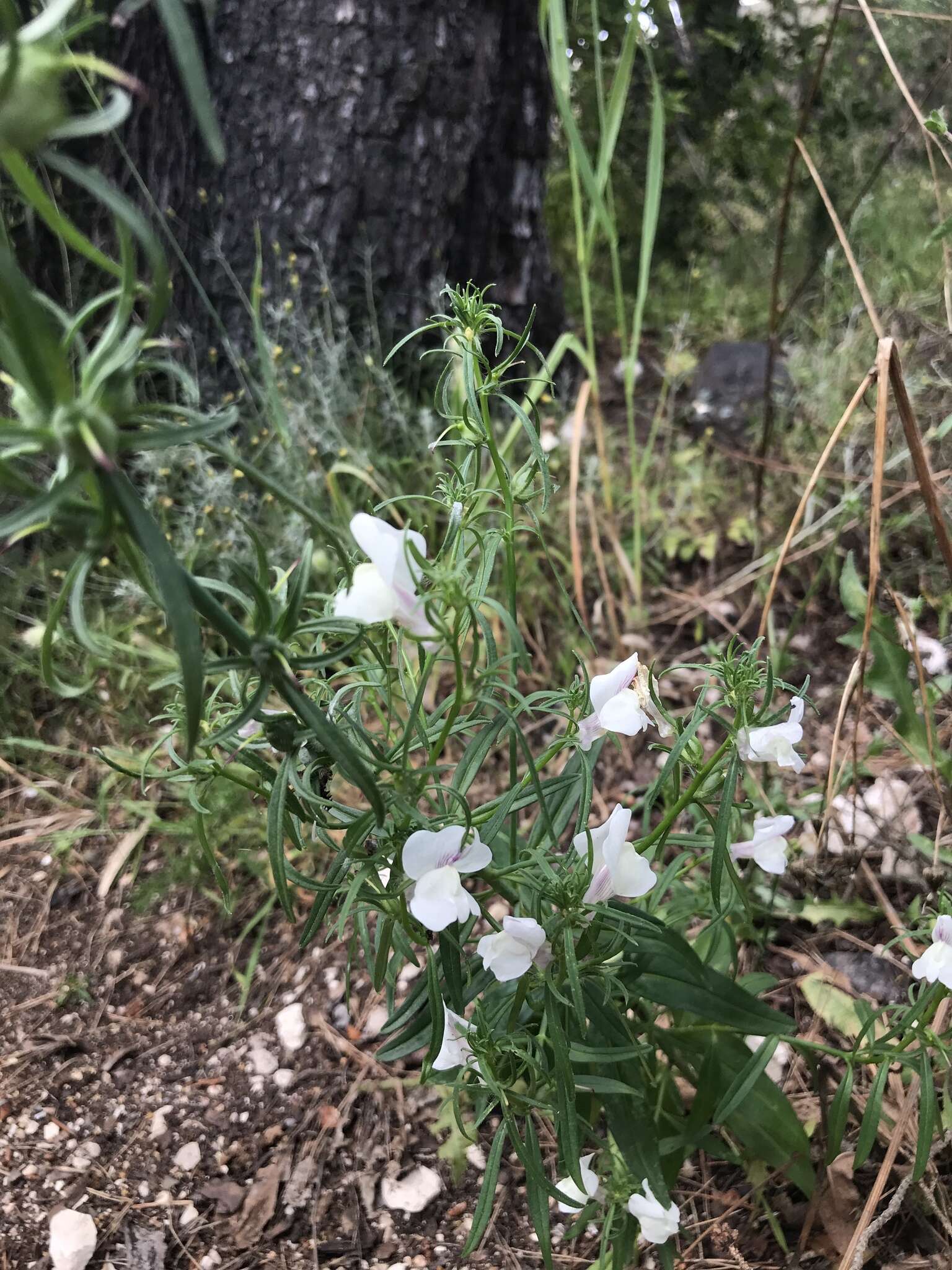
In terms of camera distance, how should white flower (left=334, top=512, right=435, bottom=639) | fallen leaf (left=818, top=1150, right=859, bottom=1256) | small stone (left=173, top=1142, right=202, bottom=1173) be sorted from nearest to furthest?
white flower (left=334, top=512, right=435, bottom=639), fallen leaf (left=818, top=1150, right=859, bottom=1256), small stone (left=173, top=1142, right=202, bottom=1173)

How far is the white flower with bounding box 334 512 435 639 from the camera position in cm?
68

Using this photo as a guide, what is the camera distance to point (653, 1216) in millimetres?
935

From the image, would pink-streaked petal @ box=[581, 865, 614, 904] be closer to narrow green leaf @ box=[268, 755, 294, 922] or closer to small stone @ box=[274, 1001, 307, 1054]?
narrow green leaf @ box=[268, 755, 294, 922]

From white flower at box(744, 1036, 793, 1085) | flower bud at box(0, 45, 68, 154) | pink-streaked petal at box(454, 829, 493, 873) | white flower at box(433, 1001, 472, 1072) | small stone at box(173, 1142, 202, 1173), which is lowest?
small stone at box(173, 1142, 202, 1173)

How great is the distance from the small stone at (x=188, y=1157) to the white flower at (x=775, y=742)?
103 cm

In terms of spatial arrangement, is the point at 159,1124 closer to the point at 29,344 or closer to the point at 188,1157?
the point at 188,1157

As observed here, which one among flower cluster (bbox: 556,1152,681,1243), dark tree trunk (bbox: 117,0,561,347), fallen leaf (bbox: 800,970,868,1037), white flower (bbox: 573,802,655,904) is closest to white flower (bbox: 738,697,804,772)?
white flower (bbox: 573,802,655,904)

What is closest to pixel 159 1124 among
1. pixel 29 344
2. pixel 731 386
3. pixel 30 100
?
pixel 29 344

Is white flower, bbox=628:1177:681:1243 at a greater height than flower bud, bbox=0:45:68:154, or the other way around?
flower bud, bbox=0:45:68:154

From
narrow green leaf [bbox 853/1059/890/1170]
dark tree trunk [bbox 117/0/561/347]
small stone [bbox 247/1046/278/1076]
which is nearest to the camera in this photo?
narrow green leaf [bbox 853/1059/890/1170]

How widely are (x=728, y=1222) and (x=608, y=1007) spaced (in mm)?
470

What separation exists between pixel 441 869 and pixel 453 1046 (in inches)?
10.5

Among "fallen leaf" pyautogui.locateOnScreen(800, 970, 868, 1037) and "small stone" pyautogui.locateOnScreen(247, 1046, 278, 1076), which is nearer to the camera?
"fallen leaf" pyautogui.locateOnScreen(800, 970, 868, 1037)

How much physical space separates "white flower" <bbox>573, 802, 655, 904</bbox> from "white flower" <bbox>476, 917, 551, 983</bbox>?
0.21 feet
